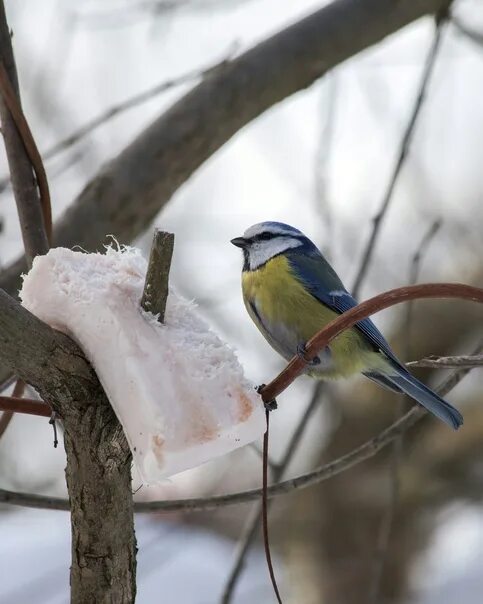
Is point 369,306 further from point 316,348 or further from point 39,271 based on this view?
→ point 39,271

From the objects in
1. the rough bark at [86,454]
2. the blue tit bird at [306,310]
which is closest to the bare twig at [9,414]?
the rough bark at [86,454]

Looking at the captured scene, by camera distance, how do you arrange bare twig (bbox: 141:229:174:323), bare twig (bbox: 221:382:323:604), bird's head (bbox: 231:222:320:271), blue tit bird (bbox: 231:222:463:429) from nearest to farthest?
1. bare twig (bbox: 141:229:174:323)
2. bare twig (bbox: 221:382:323:604)
3. blue tit bird (bbox: 231:222:463:429)
4. bird's head (bbox: 231:222:320:271)

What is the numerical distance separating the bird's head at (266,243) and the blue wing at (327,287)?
32 mm

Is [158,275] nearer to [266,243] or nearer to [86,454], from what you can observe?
[86,454]

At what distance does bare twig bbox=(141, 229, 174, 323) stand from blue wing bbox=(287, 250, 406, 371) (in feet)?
2.92

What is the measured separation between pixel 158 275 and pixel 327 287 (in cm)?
100

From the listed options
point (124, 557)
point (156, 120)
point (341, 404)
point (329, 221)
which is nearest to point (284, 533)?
point (341, 404)

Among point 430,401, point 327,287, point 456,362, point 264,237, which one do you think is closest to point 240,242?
point 264,237

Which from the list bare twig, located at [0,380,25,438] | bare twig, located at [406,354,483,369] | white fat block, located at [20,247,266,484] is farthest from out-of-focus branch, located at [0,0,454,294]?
bare twig, located at [406,354,483,369]

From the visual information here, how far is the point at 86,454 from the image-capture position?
79 centimetres

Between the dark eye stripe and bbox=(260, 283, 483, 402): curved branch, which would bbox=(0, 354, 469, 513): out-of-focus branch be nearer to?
bbox=(260, 283, 483, 402): curved branch

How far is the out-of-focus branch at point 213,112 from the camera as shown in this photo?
1.61 metres

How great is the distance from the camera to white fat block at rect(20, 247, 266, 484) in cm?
74

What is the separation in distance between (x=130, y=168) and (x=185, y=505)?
2.52 feet
